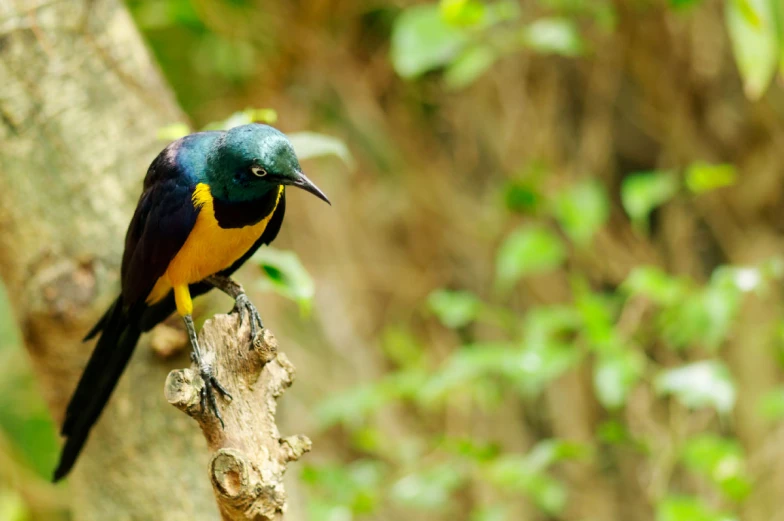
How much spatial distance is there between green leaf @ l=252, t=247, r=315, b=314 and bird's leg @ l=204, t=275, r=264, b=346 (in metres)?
0.08

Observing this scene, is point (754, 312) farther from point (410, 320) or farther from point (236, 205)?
point (236, 205)

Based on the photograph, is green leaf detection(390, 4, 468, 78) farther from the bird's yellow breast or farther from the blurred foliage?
the bird's yellow breast

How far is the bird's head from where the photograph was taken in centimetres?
167

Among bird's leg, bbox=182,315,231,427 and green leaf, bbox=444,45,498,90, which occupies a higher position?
green leaf, bbox=444,45,498,90

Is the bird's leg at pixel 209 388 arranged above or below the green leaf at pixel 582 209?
below

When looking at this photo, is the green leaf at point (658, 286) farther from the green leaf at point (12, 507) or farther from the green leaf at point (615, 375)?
the green leaf at point (12, 507)

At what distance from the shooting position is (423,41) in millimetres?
2586

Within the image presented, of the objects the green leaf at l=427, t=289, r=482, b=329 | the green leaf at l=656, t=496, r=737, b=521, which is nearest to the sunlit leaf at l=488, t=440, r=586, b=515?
the green leaf at l=656, t=496, r=737, b=521

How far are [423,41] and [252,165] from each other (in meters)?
1.09

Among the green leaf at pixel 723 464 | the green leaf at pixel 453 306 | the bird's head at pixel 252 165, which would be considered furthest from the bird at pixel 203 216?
the green leaf at pixel 723 464

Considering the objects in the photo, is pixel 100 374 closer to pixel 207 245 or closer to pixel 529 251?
pixel 207 245

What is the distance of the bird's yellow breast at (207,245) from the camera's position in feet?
5.84

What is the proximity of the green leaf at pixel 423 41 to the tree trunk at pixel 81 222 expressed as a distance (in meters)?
0.81

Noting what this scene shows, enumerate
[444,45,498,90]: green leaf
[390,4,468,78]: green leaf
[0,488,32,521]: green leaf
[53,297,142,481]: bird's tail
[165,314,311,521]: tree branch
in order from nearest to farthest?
[165,314,311,521]: tree branch, [53,297,142,481]: bird's tail, [390,4,468,78]: green leaf, [444,45,498,90]: green leaf, [0,488,32,521]: green leaf
